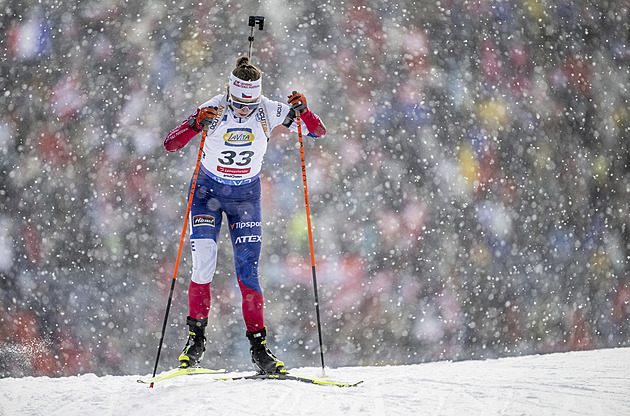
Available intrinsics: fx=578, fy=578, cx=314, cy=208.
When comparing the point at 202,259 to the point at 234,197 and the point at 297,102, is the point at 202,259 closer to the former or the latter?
the point at 234,197

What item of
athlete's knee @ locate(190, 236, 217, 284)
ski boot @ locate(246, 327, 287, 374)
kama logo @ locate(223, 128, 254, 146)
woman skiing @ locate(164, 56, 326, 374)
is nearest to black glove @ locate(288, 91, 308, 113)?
woman skiing @ locate(164, 56, 326, 374)

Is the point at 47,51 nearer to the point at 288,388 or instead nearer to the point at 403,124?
the point at 403,124

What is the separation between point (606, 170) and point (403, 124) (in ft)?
6.40

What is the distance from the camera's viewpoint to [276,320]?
406 centimetres

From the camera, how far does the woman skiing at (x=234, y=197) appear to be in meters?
3.28

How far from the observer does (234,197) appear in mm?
3340

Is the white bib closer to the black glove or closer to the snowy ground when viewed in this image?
the black glove

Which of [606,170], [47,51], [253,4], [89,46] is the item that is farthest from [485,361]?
[47,51]

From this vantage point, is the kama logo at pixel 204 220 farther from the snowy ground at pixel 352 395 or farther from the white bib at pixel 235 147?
the snowy ground at pixel 352 395

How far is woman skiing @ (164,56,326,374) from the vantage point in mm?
3275

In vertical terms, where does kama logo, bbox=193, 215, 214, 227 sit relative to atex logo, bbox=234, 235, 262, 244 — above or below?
above

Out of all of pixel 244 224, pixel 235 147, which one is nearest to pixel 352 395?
pixel 244 224

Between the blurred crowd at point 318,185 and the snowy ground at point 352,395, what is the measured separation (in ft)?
1.83

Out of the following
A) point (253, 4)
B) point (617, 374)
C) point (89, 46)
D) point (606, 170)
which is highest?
point (253, 4)
